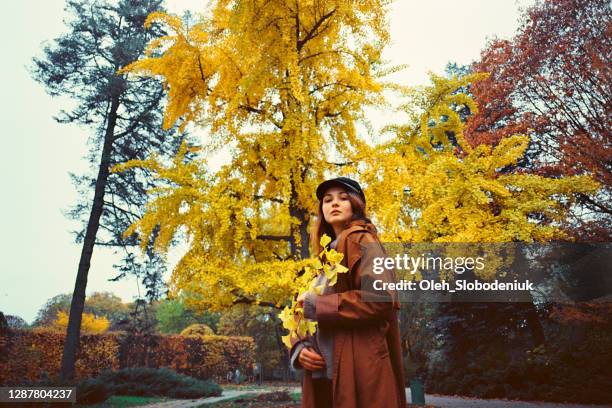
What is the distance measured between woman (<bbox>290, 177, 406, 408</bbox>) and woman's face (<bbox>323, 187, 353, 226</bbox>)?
111mm

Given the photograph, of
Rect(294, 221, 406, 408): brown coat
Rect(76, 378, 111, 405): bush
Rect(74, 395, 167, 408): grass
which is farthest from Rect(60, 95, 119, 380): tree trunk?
Rect(294, 221, 406, 408): brown coat

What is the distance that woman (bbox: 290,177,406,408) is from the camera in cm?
189

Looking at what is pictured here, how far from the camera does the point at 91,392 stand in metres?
7.65

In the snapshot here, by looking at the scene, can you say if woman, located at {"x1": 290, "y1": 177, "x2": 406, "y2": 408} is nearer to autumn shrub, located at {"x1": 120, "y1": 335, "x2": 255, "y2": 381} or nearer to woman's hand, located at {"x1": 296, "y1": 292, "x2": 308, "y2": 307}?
woman's hand, located at {"x1": 296, "y1": 292, "x2": 308, "y2": 307}

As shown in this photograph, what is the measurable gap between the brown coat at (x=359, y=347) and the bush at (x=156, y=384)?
8640 millimetres

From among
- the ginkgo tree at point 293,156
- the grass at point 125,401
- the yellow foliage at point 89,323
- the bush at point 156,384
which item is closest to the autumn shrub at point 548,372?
the ginkgo tree at point 293,156

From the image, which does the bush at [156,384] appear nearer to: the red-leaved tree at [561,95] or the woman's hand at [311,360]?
the red-leaved tree at [561,95]

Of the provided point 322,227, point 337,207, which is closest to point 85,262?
point 322,227

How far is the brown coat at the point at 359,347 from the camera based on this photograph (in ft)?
6.17

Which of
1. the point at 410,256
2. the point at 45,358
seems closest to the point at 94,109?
the point at 45,358

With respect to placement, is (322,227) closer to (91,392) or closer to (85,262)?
(91,392)

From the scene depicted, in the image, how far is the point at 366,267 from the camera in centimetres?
198

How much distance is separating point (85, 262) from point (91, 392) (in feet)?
10.4

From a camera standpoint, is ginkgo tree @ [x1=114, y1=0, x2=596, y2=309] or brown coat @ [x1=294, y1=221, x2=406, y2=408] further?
ginkgo tree @ [x1=114, y1=0, x2=596, y2=309]
